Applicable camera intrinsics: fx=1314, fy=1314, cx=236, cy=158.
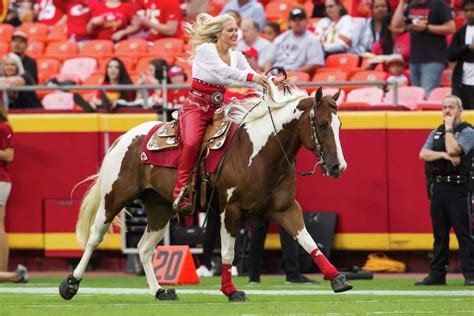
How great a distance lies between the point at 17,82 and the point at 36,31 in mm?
4899

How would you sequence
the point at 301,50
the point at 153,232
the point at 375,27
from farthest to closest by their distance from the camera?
the point at 375,27 < the point at 301,50 < the point at 153,232

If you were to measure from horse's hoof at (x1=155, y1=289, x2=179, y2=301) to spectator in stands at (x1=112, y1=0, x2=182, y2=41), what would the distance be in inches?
359

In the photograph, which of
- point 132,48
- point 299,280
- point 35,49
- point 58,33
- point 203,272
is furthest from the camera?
point 58,33

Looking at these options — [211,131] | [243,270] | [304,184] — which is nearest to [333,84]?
[304,184]

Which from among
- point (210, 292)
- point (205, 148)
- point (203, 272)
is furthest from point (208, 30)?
point (203, 272)

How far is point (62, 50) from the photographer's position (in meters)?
22.3

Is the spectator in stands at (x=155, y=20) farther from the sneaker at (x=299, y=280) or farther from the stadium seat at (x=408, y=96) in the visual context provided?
the sneaker at (x=299, y=280)

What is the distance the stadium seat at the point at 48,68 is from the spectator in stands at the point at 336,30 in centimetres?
457

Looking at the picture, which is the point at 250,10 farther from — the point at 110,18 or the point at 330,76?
the point at 330,76

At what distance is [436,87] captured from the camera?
1761 cm

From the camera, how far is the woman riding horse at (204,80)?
1234 centimetres

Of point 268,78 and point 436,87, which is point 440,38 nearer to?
point 436,87

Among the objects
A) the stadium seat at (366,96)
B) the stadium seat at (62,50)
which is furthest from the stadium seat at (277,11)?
the stadium seat at (366,96)

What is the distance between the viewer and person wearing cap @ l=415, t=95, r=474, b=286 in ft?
47.8
